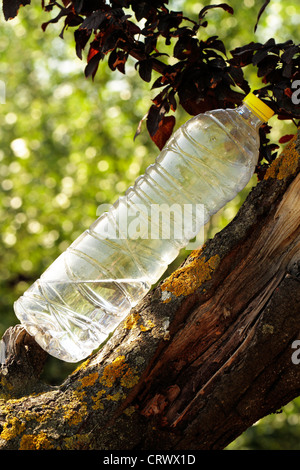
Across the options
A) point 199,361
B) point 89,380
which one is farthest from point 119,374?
point 199,361

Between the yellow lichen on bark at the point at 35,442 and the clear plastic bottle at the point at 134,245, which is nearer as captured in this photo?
the yellow lichen on bark at the point at 35,442

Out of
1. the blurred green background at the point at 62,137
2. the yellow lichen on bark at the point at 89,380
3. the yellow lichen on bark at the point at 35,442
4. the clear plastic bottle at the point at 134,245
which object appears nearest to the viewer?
the yellow lichen on bark at the point at 35,442

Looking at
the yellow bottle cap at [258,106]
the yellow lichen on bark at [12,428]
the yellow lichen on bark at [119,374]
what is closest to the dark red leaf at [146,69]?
the yellow bottle cap at [258,106]

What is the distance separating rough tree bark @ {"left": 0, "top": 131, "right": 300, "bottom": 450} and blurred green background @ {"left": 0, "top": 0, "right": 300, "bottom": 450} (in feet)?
11.5

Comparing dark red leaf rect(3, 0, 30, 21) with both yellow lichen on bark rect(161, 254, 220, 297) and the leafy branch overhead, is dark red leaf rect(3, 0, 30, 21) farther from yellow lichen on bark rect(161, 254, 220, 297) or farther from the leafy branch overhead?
yellow lichen on bark rect(161, 254, 220, 297)

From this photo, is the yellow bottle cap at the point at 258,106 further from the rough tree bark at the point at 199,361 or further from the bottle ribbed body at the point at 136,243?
the bottle ribbed body at the point at 136,243

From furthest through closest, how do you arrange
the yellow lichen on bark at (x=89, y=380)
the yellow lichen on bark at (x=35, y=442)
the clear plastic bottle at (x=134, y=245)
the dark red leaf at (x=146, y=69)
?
the clear plastic bottle at (x=134, y=245)
the dark red leaf at (x=146, y=69)
the yellow lichen on bark at (x=89, y=380)
the yellow lichen on bark at (x=35, y=442)

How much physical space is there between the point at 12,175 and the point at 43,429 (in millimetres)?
4762

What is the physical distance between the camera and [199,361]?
1275mm

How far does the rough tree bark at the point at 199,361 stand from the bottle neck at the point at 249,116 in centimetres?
17

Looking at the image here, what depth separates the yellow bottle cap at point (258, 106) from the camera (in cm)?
140

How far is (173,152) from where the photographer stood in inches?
71.3

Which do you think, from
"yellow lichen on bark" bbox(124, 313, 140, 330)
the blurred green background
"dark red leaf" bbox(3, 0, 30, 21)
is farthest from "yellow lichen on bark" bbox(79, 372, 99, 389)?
the blurred green background
